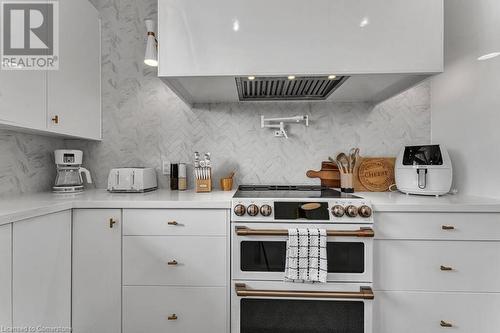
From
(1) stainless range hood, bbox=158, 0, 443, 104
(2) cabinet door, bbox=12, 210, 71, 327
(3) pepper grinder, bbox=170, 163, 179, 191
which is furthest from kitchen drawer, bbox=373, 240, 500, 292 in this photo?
(2) cabinet door, bbox=12, 210, 71, 327

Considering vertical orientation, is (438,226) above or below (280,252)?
above

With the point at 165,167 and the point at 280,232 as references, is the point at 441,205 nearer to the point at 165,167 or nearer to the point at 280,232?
the point at 280,232

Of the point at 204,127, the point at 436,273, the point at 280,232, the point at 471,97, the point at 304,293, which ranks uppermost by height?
the point at 471,97

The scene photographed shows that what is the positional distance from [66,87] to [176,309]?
1521mm

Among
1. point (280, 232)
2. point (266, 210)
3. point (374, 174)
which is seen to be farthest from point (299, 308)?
point (374, 174)

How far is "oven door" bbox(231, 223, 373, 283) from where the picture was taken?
4.95 ft

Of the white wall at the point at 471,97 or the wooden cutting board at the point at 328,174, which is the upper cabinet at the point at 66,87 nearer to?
the wooden cutting board at the point at 328,174

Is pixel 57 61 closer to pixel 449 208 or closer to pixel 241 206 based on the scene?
pixel 241 206

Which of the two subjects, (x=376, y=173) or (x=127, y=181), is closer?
(x=127, y=181)

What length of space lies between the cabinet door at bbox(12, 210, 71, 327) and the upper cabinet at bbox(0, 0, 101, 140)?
21.4 inches

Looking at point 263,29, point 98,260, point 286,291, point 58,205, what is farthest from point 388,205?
point 58,205

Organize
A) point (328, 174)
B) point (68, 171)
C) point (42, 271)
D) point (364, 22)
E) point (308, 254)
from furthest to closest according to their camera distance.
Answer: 1. point (328, 174)
2. point (68, 171)
3. point (364, 22)
4. point (308, 254)
5. point (42, 271)

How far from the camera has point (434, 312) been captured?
1.51 m

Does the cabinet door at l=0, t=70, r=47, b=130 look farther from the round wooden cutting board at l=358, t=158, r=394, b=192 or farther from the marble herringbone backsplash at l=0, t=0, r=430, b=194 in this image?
the round wooden cutting board at l=358, t=158, r=394, b=192
